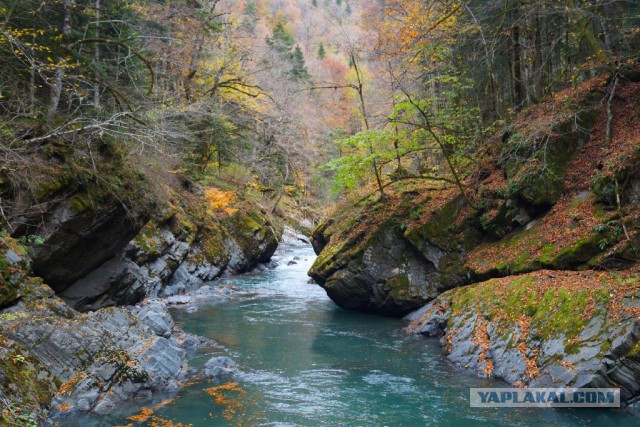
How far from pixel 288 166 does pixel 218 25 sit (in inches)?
383

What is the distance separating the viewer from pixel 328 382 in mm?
8445

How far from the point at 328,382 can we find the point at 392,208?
7.26 m

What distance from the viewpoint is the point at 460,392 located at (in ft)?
25.6

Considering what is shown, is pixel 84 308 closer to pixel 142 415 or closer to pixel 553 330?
pixel 142 415

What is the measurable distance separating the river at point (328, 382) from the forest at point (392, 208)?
312mm

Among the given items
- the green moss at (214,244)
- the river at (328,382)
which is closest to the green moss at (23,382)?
the river at (328,382)

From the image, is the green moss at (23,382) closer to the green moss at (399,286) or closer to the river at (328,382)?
the river at (328,382)

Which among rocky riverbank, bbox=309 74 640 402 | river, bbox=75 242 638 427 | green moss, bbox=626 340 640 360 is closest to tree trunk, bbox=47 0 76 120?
river, bbox=75 242 638 427

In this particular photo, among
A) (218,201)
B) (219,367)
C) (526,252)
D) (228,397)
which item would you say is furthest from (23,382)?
(218,201)

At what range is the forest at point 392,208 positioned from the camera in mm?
7488

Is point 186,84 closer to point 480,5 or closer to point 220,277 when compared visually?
point 220,277

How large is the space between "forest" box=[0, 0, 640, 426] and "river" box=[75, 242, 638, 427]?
0.31 meters

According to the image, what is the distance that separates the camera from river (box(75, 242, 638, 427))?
22.2 feet

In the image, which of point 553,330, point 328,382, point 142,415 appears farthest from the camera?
point 328,382
